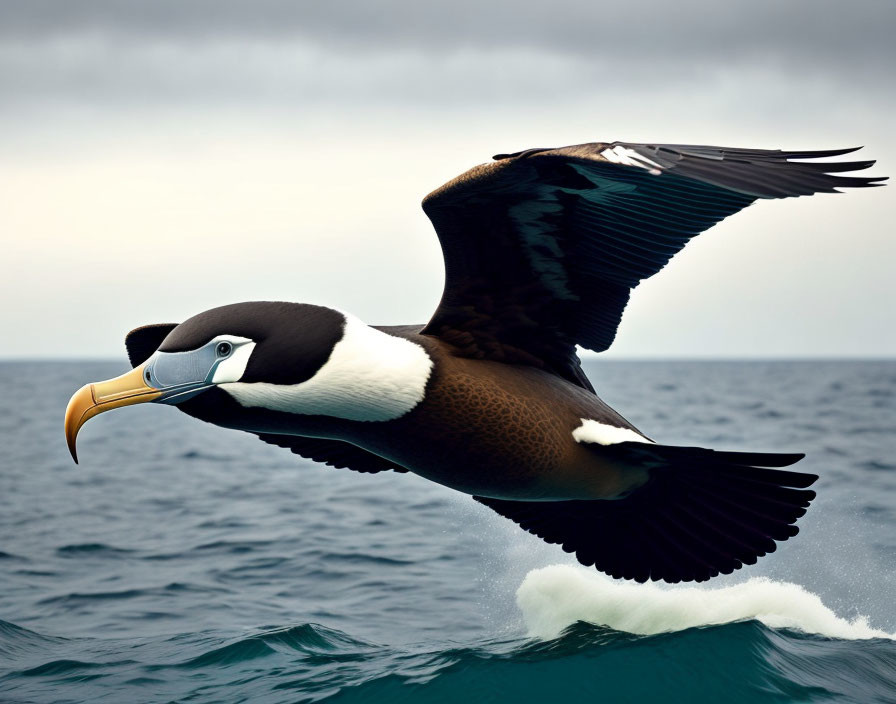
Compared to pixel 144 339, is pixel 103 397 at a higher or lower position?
lower

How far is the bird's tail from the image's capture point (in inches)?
203

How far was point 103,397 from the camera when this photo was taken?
4.12 meters

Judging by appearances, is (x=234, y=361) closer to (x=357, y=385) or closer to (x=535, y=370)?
(x=357, y=385)

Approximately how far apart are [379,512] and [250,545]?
5.84 feet

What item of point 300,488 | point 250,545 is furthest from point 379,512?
point 300,488

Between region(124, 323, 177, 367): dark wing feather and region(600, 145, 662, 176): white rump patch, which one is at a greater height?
region(600, 145, 662, 176): white rump patch

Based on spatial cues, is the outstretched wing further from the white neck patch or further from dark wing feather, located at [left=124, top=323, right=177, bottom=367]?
dark wing feather, located at [left=124, top=323, right=177, bottom=367]

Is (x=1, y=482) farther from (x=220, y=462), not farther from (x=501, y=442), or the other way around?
(x=501, y=442)

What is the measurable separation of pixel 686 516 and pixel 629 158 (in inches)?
81.7

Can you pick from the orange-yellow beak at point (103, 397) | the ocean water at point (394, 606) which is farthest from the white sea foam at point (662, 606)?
the orange-yellow beak at point (103, 397)

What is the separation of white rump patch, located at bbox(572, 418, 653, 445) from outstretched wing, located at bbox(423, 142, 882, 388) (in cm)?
42

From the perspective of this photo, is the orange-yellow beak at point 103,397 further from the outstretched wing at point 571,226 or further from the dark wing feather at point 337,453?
the dark wing feather at point 337,453

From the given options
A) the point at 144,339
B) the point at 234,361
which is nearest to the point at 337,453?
the point at 144,339

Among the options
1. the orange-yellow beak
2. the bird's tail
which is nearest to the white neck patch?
the orange-yellow beak
